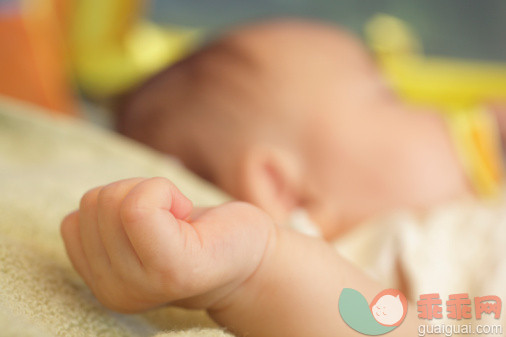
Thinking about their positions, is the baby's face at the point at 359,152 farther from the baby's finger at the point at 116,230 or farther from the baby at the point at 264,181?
the baby's finger at the point at 116,230

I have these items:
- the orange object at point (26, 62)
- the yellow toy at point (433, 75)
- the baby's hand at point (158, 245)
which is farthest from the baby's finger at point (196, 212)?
the yellow toy at point (433, 75)

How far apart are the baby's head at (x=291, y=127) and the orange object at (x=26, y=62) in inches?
12.4

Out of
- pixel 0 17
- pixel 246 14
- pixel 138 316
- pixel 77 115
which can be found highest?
pixel 246 14

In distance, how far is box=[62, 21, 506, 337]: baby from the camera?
1.19 feet

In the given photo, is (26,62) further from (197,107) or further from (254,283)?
(254,283)

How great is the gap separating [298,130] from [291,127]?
0.01 meters

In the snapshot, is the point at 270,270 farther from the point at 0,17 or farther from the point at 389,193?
the point at 0,17

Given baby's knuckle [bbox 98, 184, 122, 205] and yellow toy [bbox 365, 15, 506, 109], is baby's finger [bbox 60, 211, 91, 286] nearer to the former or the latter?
baby's knuckle [bbox 98, 184, 122, 205]

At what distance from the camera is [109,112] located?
5.41 ft

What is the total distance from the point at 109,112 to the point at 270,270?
4.35 feet

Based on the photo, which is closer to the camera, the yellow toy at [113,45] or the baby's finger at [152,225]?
the baby's finger at [152,225]

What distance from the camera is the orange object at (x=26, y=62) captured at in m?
1.17

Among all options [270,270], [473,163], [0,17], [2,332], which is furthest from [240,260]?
[0,17]

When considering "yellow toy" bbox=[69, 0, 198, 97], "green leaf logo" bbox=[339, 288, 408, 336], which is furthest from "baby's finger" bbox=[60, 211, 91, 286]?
"yellow toy" bbox=[69, 0, 198, 97]
